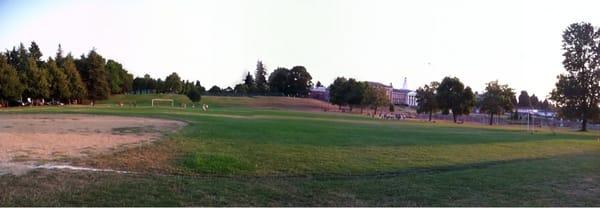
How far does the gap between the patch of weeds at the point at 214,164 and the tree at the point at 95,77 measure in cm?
10359

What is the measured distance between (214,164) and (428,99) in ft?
318

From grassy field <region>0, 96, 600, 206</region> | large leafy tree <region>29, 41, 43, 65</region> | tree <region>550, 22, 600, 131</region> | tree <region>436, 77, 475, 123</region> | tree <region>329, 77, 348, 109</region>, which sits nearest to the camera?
grassy field <region>0, 96, 600, 206</region>

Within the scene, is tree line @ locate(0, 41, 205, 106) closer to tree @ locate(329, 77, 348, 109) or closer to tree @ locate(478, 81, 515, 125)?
tree @ locate(329, 77, 348, 109)

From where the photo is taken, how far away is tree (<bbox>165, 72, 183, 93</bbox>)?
172000 mm

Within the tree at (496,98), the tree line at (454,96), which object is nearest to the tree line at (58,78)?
the tree line at (454,96)

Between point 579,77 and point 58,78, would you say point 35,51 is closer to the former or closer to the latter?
point 58,78

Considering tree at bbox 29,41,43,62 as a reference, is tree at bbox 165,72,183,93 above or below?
below

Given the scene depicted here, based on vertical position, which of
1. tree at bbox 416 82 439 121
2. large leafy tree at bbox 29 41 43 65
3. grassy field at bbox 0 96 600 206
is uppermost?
large leafy tree at bbox 29 41 43 65

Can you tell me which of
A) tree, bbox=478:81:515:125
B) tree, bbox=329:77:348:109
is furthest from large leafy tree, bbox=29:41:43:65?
tree, bbox=478:81:515:125

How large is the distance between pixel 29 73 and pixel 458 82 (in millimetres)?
70798

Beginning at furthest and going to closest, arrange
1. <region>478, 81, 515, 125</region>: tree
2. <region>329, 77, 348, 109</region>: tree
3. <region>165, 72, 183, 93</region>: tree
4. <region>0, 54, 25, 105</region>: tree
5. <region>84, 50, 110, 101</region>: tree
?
<region>165, 72, 183, 93</region>: tree → <region>329, 77, 348, 109</region>: tree → <region>84, 50, 110, 101</region>: tree → <region>478, 81, 515, 125</region>: tree → <region>0, 54, 25, 105</region>: tree

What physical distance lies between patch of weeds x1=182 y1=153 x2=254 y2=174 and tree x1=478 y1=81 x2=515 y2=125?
87171mm

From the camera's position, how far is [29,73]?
285 feet

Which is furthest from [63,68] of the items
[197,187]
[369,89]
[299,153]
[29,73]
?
[197,187]
